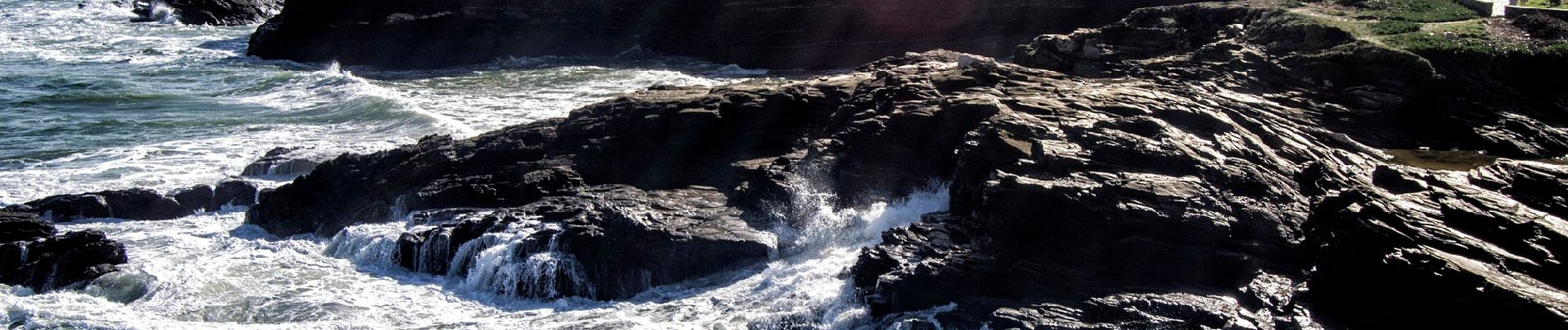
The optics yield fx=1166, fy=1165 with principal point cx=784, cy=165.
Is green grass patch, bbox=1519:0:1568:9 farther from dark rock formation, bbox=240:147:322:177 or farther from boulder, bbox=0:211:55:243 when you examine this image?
boulder, bbox=0:211:55:243

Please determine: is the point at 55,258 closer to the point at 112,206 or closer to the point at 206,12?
the point at 112,206

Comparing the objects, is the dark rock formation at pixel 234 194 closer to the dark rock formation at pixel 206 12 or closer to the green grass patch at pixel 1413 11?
the green grass patch at pixel 1413 11

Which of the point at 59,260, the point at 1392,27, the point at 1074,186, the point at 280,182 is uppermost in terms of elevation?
the point at 1392,27

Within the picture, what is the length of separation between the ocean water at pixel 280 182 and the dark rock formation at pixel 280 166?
1.85ft

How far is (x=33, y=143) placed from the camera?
84.5 feet

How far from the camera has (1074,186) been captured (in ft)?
49.0

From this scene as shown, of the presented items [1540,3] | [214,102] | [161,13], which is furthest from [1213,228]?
[161,13]

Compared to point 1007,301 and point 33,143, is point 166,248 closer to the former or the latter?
point 33,143

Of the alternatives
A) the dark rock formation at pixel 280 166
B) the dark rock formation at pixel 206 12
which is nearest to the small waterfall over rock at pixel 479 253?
the dark rock formation at pixel 280 166

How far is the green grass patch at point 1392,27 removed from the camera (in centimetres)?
2177

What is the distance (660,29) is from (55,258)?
22.6 meters

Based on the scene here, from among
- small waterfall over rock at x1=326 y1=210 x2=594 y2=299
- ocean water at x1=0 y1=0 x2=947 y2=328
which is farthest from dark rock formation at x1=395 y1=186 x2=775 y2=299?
ocean water at x1=0 y1=0 x2=947 y2=328

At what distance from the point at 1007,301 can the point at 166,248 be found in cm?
1325

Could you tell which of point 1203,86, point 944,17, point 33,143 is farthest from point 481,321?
point 944,17
